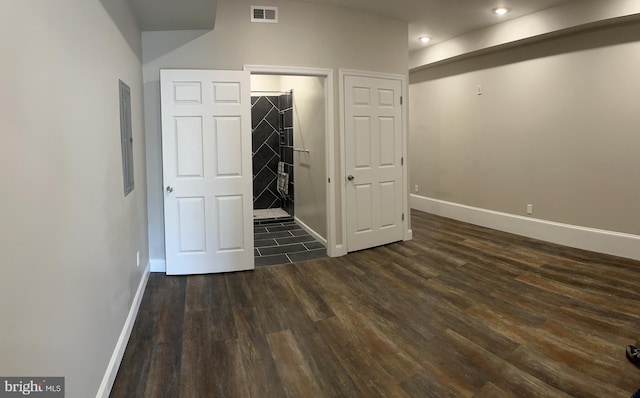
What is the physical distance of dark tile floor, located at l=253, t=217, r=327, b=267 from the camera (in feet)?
14.6

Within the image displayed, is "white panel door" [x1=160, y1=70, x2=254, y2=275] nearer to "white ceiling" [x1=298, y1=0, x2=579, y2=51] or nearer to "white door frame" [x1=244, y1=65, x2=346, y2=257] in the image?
"white door frame" [x1=244, y1=65, x2=346, y2=257]

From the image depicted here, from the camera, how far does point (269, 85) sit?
7.05 meters

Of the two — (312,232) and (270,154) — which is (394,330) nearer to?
(312,232)

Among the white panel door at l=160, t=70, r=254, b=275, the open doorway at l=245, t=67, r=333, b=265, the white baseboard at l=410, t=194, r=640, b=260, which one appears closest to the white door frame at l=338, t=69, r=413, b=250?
the open doorway at l=245, t=67, r=333, b=265

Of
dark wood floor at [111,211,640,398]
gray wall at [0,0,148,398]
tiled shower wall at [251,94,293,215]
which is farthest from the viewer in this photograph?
tiled shower wall at [251,94,293,215]

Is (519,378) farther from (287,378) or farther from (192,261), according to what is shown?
(192,261)

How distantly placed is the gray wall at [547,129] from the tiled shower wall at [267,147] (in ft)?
8.93

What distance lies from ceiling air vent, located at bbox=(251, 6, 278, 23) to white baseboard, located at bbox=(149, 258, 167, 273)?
270cm

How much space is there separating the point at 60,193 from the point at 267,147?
228 inches

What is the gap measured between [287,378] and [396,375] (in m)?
0.62

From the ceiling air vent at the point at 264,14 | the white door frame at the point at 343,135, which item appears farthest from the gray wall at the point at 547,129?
the ceiling air vent at the point at 264,14

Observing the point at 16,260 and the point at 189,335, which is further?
the point at 189,335

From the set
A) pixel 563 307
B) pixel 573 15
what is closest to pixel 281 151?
pixel 573 15

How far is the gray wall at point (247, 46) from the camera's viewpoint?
12.7ft
